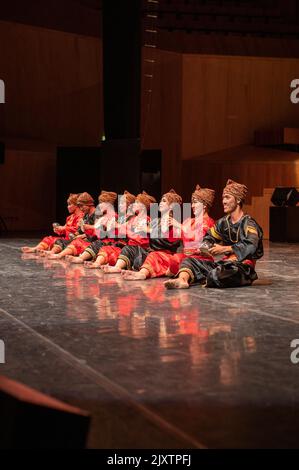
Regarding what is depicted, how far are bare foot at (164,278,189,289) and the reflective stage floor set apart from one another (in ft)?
0.20

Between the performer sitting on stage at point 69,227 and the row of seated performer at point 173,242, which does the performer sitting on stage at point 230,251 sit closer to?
the row of seated performer at point 173,242

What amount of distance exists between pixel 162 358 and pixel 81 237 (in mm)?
4919

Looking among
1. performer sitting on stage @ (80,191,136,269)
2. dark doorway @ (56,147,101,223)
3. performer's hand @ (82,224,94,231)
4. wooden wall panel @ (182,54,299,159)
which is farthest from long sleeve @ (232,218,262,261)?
wooden wall panel @ (182,54,299,159)

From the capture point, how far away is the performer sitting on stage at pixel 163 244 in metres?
6.05

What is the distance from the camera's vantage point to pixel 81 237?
7.85 meters

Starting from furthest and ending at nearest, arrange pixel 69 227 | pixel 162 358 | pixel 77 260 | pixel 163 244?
pixel 69 227, pixel 77 260, pixel 163 244, pixel 162 358

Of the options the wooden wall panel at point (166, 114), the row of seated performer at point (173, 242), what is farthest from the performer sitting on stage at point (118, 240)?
the wooden wall panel at point (166, 114)

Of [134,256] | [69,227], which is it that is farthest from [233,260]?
[69,227]

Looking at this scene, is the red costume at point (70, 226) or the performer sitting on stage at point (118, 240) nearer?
the performer sitting on stage at point (118, 240)

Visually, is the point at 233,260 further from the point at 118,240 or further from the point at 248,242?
the point at 118,240

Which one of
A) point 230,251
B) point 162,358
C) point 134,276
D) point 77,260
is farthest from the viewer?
point 77,260

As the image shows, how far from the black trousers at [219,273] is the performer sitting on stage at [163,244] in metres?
0.41

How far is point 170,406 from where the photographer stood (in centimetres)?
231
